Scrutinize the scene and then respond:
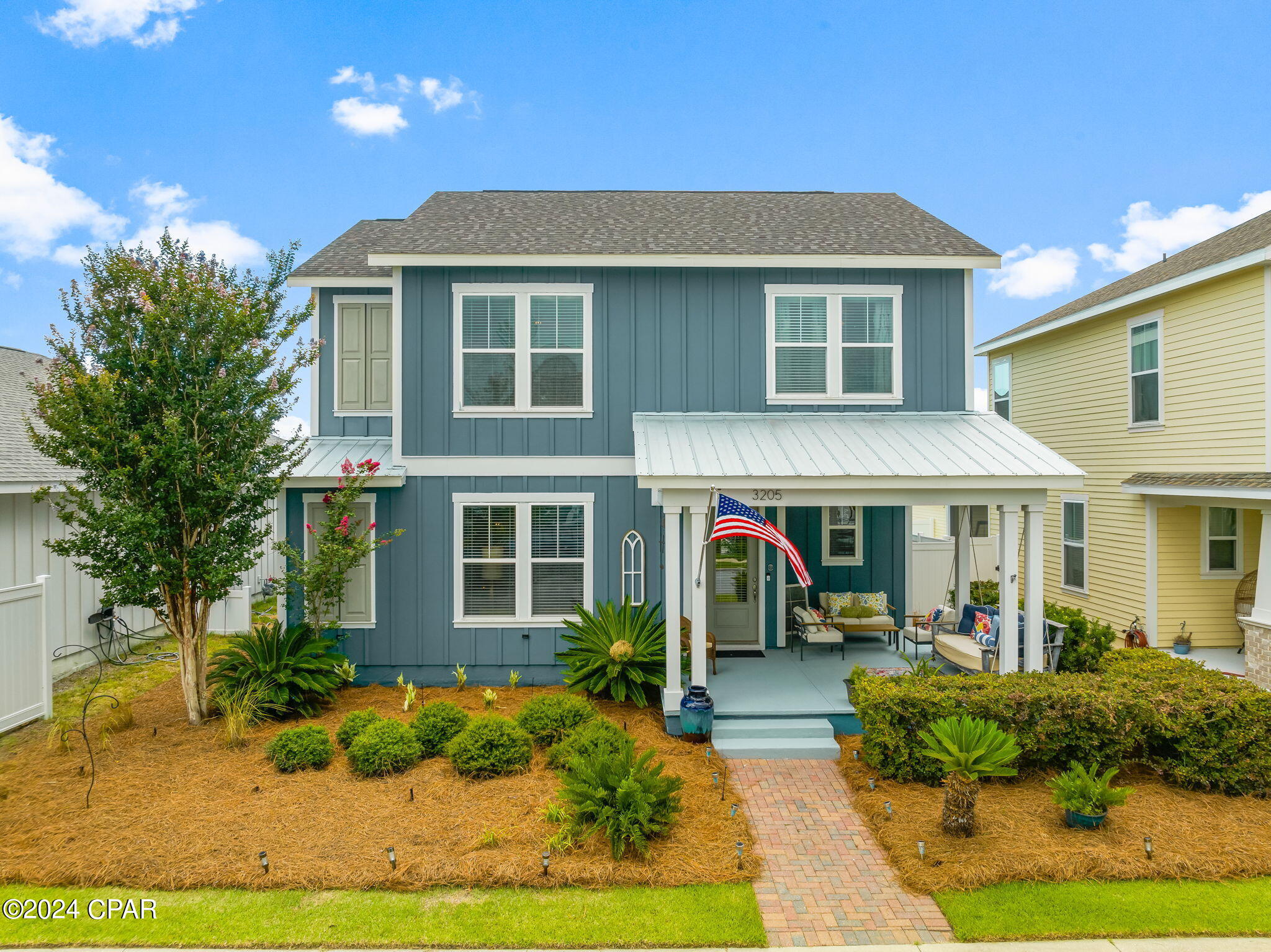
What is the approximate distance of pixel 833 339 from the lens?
10445 millimetres

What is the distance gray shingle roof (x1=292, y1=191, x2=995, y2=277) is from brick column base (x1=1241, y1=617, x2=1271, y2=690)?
656cm

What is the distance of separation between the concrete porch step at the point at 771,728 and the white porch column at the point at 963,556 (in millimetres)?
3918

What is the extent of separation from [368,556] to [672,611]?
4.76 meters

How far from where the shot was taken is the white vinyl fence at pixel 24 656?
838 cm

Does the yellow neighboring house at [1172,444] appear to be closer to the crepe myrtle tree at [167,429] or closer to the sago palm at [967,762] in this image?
the sago palm at [967,762]

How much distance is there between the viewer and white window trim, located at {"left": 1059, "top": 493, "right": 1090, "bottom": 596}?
14.1m

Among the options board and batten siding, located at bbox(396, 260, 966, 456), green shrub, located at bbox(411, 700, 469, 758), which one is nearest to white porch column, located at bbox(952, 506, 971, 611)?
board and batten siding, located at bbox(396, 260, 966, 456)

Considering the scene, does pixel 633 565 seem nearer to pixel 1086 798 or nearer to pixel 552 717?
pixel 552 717

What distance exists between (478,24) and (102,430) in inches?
595

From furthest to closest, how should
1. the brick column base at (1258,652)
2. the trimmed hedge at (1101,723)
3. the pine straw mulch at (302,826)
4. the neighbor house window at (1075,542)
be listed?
the neighbor house window at (1075,542)
the brick column base at (1258,652)
the trimmed hedge at (1101,723)
the pine straw mulch at (302,826)

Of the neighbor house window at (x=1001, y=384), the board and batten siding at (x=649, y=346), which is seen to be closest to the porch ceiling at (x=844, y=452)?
the board and batten siding at (x=649, y=346)

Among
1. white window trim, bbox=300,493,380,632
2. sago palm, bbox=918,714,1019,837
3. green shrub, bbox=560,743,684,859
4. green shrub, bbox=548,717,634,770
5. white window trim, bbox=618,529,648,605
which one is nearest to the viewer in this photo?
green shrub, bbox=560,743,684,859

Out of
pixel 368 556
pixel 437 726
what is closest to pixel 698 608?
pixel 437 726

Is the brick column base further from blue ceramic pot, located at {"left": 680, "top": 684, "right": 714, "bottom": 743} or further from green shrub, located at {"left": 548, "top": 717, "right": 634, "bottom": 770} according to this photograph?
green shrub, located at {"left": 548, "top": 717, "right": 634, "bottom": 770}
